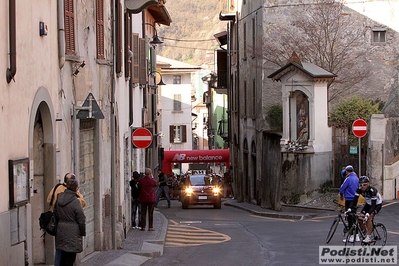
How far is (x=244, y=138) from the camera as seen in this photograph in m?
47.2

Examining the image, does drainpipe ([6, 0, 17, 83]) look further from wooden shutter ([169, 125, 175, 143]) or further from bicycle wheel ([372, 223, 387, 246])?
wooden shutter ([169, 125, 175, 143])

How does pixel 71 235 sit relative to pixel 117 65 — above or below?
below

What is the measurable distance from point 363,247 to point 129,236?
665 cm

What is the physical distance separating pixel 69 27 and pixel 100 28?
2878 millimetres

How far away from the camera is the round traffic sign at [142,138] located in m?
23.6

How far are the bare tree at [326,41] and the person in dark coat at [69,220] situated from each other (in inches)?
1046

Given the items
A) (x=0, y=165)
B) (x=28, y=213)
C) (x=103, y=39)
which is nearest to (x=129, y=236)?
(x=103, y=39)

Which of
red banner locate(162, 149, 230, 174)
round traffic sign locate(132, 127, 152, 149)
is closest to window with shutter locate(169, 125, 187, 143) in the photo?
red banner locate(162, 149, 230, 174)

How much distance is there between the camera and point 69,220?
461 inches

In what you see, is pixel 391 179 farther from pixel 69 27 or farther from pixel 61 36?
pixel 61 36

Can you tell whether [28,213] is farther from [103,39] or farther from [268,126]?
[268,126]

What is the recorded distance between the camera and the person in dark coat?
11664 millimetres

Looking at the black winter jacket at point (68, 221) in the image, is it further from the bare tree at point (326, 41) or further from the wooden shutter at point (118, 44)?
the bare tree at point (326, 41)

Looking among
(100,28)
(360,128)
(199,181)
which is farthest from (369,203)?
(199,181)
